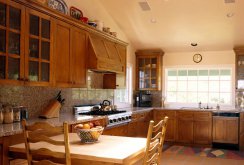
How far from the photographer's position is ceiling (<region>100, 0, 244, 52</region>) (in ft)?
18.6

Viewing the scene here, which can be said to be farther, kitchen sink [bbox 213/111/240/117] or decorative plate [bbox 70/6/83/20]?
kitchen sink [bbox 213/111/240/117]

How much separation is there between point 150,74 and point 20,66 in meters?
4.87

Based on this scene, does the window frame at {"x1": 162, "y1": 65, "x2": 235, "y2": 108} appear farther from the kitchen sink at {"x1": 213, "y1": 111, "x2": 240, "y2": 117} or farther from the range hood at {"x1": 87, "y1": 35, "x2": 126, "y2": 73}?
the range hood at {"x1": 87, "y1": 35, "x2": 126, "y2": 73}

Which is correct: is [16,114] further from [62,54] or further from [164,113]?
[164,113]

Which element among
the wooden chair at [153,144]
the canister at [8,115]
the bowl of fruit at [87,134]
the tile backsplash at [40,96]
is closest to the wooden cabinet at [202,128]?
the tile backsplash at [40,96]

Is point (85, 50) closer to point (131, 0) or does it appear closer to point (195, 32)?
point (131, 0)

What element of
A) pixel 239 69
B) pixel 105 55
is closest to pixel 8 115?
pixel 105 55

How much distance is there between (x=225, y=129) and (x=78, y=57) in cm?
398

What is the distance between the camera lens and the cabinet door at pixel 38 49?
3392 mm

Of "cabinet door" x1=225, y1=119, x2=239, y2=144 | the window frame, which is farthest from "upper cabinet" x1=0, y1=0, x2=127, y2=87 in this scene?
"cabinet door" x1=225, y1=119, x2=239, y2=144

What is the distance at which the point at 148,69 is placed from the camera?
25.4ft

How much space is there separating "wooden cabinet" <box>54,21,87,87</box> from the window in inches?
148

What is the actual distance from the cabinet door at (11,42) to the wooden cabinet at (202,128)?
4.69 meters

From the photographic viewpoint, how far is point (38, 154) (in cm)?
215
